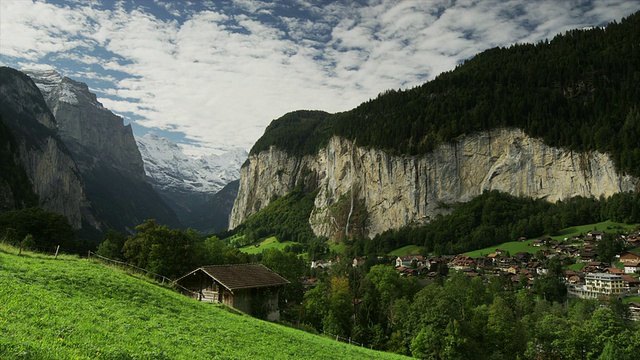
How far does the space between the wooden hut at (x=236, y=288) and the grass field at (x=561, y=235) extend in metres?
104

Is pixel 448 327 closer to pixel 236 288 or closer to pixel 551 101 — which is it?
pixel 236 288

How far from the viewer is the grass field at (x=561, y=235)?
119894 millimetres

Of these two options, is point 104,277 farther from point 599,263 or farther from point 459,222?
point 459,222

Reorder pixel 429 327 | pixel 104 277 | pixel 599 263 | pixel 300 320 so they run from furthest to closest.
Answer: pixel 599 263
pixel 300 320
pixel 429 327
pixel 104 277

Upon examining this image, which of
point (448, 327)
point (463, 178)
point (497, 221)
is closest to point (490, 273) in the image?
Answer: point (497, 221)

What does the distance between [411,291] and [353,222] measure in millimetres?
123577

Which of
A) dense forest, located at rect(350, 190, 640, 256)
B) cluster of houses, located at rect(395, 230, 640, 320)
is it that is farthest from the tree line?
dense forest, located at rect(350, 190, 640, 256)

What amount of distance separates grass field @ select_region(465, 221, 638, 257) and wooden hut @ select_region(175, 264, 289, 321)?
104m

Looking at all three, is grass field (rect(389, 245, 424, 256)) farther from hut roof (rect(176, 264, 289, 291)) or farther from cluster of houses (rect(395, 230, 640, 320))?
hut roof (rect(176, 264, 289, 291))

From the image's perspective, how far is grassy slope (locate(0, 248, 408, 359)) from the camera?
1095cm

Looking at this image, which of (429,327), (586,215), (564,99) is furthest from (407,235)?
(429,327)

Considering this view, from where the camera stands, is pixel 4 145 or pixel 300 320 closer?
pixel 300 320

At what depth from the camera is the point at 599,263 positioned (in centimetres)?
10238

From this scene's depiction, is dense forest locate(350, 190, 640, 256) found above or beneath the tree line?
above
